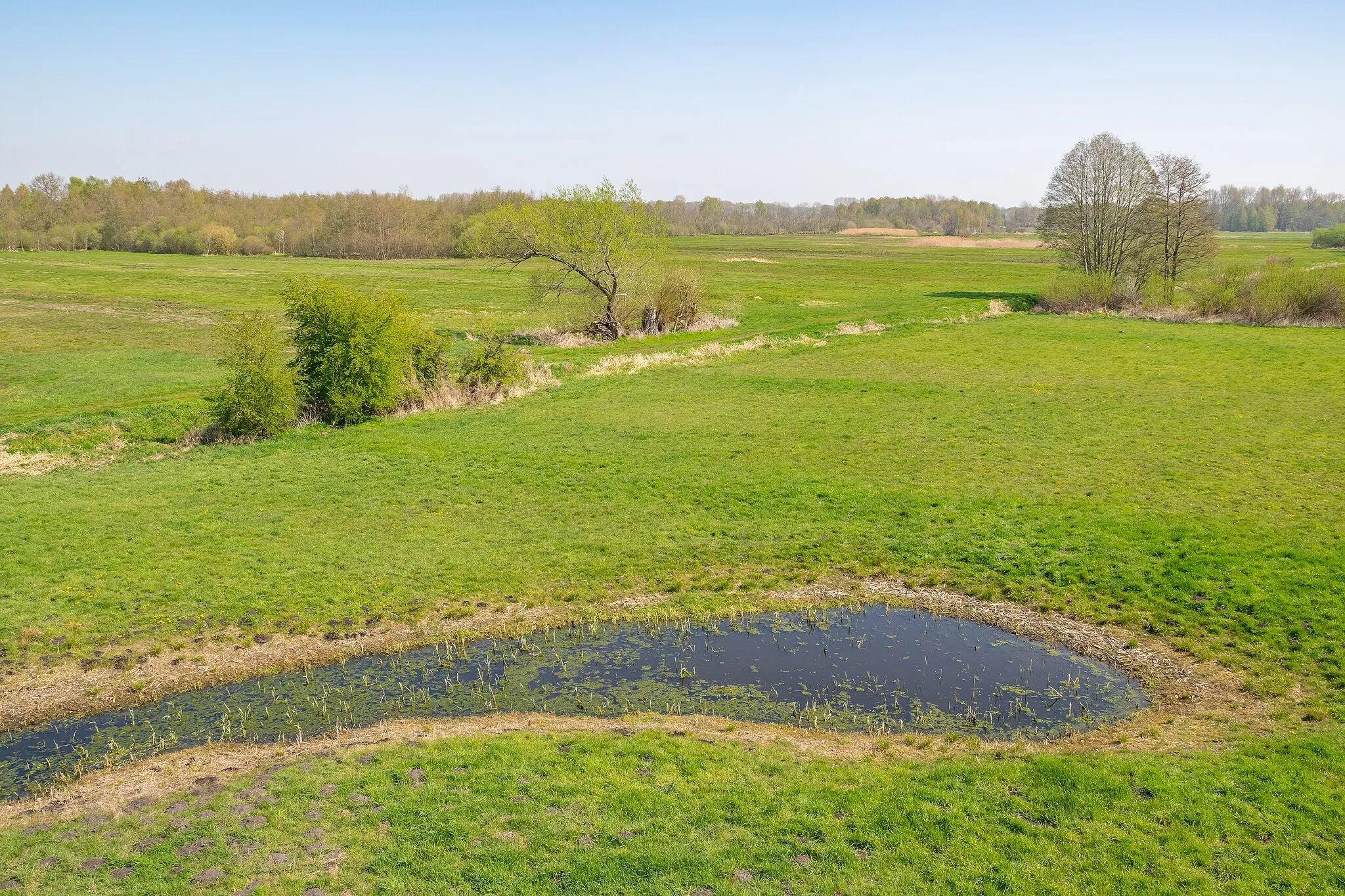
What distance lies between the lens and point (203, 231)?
453ft

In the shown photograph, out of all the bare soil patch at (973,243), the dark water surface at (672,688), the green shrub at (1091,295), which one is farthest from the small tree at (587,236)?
the bare soil patch at (973,243)

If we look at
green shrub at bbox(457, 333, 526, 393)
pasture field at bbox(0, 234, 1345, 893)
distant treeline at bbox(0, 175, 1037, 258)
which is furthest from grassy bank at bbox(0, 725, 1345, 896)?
distant treeline at bbox(0, 175, 1037, 258)

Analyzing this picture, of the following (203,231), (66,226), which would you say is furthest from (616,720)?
(66,226)

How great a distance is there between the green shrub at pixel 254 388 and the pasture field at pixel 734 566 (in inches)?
51.9

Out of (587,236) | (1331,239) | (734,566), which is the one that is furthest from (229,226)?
(1331,239)

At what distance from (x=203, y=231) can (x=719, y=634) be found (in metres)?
148

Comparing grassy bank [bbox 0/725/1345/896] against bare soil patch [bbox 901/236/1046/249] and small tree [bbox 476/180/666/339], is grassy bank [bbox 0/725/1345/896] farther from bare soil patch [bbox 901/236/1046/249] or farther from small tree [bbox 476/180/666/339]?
bare soil patch [bbox 901/236/1046/249]

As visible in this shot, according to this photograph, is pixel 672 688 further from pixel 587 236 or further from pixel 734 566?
pixel 587 236

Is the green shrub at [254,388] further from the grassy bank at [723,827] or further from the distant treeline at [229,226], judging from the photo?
the distant treeline at [229,226]

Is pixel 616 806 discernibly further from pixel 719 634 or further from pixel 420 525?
pixel 420 525

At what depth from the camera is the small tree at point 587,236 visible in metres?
49.8

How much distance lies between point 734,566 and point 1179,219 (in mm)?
57603

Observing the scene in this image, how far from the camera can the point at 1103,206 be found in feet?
217

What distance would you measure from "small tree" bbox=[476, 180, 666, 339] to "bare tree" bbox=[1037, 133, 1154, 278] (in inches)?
1401
